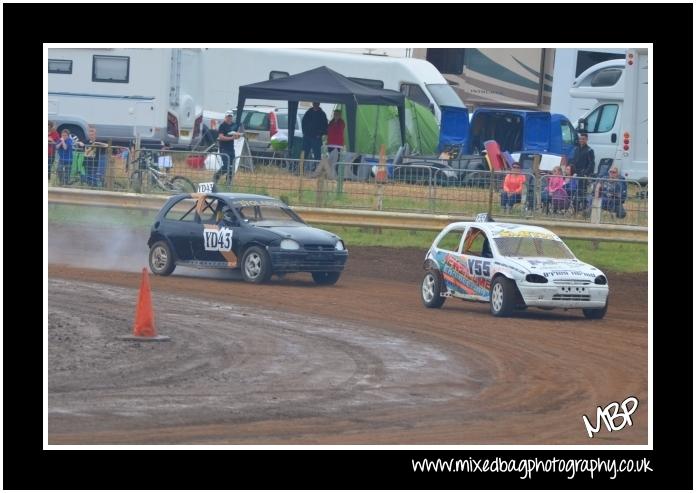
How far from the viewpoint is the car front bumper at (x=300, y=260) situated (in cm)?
1988

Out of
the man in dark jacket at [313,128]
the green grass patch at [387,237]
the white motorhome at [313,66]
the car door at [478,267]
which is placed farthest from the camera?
the white motorhome at [313,66]

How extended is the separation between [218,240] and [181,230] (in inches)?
27.6

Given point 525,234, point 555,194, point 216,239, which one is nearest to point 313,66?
point 555,194

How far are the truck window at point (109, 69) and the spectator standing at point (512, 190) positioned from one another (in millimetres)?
13321

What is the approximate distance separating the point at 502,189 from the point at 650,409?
39.1ft

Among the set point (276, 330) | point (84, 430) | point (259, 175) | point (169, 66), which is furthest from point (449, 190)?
point (84, 430)

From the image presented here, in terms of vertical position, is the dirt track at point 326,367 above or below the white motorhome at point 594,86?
below

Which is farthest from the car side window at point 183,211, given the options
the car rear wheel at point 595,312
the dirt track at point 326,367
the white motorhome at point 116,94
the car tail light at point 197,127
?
the car tail light at point 197,127

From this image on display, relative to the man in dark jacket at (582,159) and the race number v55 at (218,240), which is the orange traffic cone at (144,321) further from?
the man in dark jacket at (582,159)

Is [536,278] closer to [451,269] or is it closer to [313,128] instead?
[451,269]

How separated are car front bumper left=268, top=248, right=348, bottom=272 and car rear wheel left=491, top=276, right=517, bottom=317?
3.29m

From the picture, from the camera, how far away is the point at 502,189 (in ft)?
77.0

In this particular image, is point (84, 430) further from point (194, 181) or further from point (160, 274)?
point (194, 181)

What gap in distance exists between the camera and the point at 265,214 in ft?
68.5
